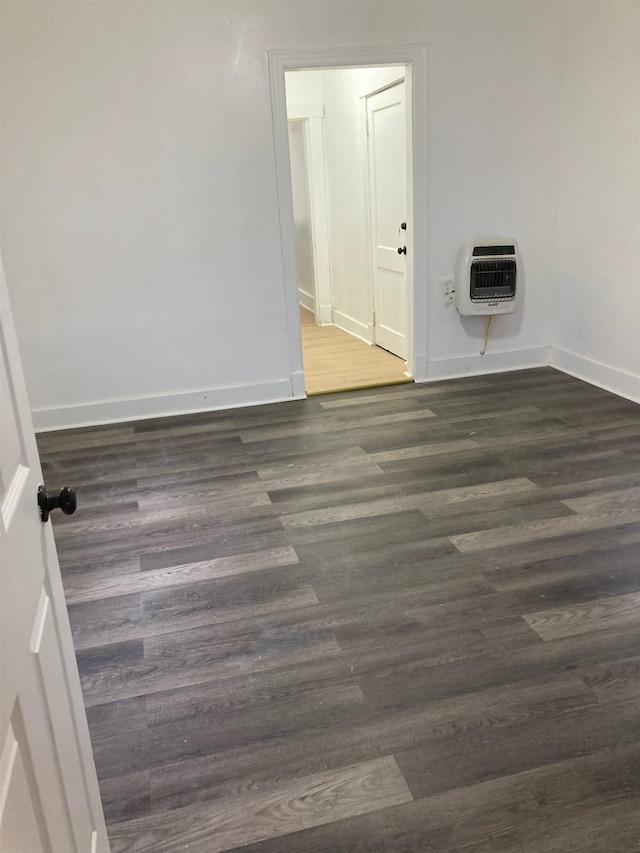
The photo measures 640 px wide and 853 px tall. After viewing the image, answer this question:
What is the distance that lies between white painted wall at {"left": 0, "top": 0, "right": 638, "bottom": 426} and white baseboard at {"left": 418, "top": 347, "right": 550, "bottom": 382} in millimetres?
112

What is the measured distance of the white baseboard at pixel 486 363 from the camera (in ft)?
16.4

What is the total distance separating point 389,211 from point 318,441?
2495 millimetres

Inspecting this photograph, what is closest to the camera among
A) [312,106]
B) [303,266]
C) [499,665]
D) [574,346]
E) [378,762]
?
[378,762]

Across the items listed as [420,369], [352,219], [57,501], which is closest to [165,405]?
[420,369]

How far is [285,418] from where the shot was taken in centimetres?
440

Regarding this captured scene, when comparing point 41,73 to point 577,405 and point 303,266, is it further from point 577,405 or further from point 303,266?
point 303,266

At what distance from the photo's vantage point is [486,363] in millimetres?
5105

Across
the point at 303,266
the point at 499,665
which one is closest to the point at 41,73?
the point at 499,665

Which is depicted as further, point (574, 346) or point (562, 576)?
point (574, 346)

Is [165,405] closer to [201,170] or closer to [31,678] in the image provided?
[201,170]

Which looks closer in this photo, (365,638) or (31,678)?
(31,678)

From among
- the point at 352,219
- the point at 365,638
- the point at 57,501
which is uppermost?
the point at 352,219

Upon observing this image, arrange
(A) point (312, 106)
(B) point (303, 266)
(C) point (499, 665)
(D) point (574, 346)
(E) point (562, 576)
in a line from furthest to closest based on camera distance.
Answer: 1. (B) point (303, 266)
2. (A) point (312, 106)
3. (D) point (574, 346)
4. (E) point (562, 576)
5. (C) point (499, 665)

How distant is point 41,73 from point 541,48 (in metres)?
3.15
